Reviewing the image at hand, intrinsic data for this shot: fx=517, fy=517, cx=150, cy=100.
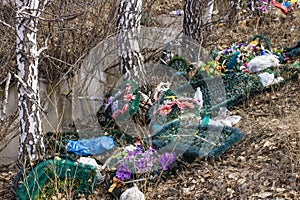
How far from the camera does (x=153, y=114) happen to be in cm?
516

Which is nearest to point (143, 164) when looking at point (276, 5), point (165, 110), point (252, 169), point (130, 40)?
point (252, 169)

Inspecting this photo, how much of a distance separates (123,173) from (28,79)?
105cm

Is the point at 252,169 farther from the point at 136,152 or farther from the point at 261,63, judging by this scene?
the point at 261,63

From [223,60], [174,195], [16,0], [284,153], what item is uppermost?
[16,0]

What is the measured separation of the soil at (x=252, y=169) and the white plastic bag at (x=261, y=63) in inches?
25.3

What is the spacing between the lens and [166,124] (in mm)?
4734

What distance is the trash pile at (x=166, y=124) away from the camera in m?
4.07

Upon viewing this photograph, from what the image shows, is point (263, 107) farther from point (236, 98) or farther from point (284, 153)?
point (284, 153)

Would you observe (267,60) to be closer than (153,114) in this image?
No

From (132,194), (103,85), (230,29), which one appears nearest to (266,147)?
(132,194)

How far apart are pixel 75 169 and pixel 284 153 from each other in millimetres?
1625

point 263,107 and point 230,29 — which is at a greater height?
point 230,29

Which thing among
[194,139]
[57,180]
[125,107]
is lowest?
[57,180]

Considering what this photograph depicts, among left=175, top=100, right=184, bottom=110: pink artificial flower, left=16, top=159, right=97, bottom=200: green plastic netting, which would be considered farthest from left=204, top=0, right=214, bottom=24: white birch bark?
left=16, top=159, right=97, bottom=200: green plastic netting
